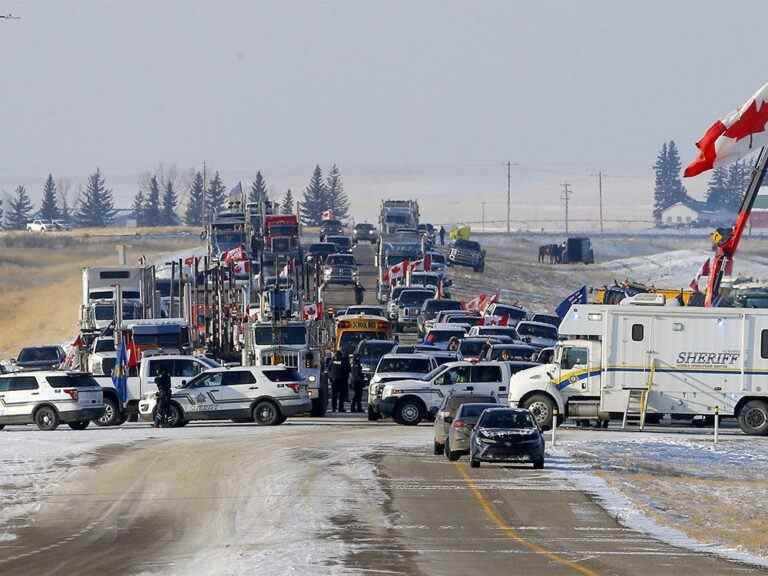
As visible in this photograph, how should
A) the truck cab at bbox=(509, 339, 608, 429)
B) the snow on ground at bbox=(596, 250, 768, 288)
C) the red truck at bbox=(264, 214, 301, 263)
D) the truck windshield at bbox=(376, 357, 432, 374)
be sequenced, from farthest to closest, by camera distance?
the snow on ground at bbox=(596, 250, 768, 288) → the red truck at bbox=(264, 214, 301, 263) → the truck windshield at bbox=(376, 357, 432, 374) → the truck cab at bbox=(509, 339, 608, 429)

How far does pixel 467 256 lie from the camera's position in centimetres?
11944

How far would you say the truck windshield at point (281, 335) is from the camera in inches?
2067

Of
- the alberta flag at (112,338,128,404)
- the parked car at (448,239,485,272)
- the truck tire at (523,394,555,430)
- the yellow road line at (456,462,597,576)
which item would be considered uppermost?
the parked car at (448,239,485,272)

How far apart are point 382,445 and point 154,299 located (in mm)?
37403

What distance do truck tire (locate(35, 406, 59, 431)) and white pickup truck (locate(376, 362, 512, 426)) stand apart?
28.0ft

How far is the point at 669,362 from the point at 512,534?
59.2ft

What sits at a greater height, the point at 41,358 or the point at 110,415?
the point at 41,358

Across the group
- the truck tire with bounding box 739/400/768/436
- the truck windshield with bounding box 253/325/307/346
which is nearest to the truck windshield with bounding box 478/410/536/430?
the truck tire with bounding box 739/400/768/436

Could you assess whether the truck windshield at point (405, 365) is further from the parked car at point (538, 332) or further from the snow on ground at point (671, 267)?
the snow on ground at point (671, 267)

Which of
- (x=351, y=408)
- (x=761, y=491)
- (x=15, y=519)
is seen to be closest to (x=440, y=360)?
(x=351, y=408)

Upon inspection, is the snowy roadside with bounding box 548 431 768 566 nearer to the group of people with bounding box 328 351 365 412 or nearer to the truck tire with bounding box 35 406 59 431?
the group of people with bounding box 328 351 365 412

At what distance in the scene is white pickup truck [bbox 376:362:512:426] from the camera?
4531 centimetres

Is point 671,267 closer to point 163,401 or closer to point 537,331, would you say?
point 537,331

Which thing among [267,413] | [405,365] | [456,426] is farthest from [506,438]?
[405,365]
